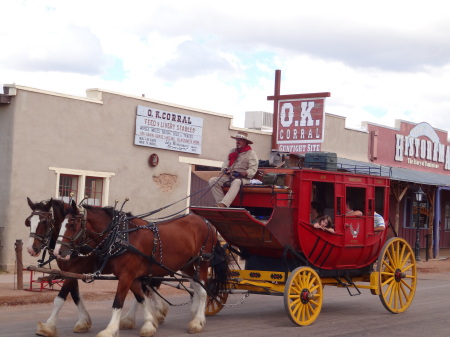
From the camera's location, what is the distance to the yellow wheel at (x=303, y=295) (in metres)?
10.4

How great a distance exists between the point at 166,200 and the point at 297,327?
10775 millimetres

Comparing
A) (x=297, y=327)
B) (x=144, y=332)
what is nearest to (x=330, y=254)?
(x=297, y=327)

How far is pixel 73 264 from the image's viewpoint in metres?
9.61

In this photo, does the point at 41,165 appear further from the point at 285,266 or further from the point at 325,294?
the point at 285,266

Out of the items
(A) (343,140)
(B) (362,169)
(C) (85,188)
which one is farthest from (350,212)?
(A) (343,140)

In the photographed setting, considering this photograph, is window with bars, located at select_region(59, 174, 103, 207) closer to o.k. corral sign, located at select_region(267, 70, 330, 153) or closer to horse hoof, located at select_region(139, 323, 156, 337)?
o.k. corral sign, located at select_region(267, 70, 330, 153)

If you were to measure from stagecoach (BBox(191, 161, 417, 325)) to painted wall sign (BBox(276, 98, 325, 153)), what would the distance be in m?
11.1

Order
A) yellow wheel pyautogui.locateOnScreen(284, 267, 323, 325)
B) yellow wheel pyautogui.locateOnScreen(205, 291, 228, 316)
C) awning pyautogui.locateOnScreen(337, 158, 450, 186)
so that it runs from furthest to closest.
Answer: awning pyautogui.locateOnScreen(337, 158, 450, 186) → yellow wheel pyautogui.locateOnScreen(205, 291, 228, 316) → yellow wheel pyautogui.locateOnScreen(284, 267, 323, 325)

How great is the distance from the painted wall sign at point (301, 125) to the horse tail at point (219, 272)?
1319cm

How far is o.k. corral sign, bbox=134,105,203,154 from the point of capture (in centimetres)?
1997

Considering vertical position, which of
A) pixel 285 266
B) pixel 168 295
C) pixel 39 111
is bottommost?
pixel 168 295

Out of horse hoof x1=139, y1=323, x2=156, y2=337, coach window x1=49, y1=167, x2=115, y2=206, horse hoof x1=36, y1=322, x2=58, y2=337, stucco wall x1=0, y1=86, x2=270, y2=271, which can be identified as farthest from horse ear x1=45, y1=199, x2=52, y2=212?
coach window x1=49, y1=167, x2=115, y2=206

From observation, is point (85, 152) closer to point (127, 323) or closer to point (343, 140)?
point (127, 323)

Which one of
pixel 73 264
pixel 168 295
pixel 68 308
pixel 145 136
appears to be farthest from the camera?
pixel 145 136
